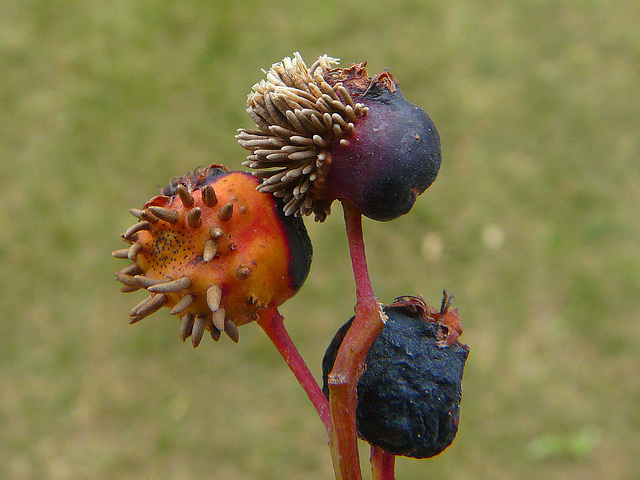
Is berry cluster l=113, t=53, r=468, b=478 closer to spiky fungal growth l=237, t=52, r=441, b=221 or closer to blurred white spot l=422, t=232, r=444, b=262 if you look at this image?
spiky fungal growth l=237, t=52, r=441, b=221

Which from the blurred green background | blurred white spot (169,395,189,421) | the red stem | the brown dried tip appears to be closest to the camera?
the brown dried tip

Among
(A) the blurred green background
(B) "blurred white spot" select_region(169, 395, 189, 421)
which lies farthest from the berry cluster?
(B) "blurred white spot" select_region(169, 395, 189, 421)

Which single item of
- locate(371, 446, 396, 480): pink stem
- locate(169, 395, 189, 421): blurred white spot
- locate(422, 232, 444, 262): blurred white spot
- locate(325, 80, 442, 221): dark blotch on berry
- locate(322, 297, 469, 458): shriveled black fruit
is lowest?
locate(371, 446, 396, 480): pink stem

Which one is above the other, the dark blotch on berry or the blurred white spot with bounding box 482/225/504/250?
the blurred white spot with bounding box 482/225/504/250

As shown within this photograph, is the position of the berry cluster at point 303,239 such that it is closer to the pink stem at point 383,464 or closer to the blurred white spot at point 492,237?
the pink stem at point 383,464

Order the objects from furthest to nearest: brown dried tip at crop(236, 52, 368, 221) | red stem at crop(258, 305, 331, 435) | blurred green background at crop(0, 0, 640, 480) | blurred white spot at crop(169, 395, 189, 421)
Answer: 1. blurred white spot at crop(169, 395, 189, 421)
2. blurred green background at crop(0, 0, 640, 480)
3. red stem at crop(258, 305, 331, 435)
4. brown dried tip at crop(236, 52, 368, 221)

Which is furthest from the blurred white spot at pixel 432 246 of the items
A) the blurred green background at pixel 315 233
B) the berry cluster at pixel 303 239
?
the berry cluster at pixel 303 239

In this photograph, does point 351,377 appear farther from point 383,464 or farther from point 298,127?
point 298,127
